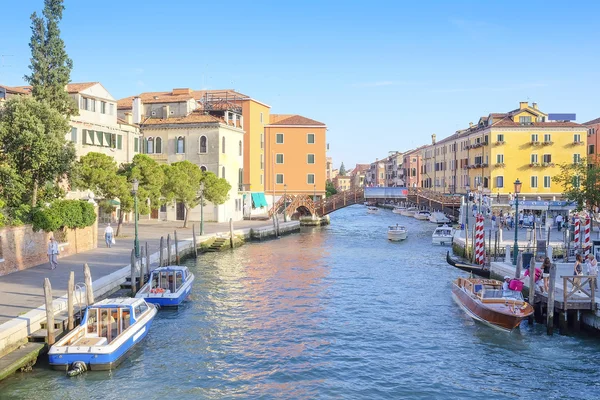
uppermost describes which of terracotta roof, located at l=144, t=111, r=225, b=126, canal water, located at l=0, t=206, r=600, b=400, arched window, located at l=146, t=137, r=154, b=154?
terracotta roof, located at l=144, t=111, r=225, b=126

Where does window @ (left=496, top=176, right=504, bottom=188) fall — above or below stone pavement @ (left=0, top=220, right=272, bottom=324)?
above

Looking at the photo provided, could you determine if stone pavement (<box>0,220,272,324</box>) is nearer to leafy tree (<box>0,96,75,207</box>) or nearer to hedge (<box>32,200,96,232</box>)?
hedge (<box>32,200,96,232</box>)

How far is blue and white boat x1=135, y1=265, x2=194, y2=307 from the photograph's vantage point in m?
19.4

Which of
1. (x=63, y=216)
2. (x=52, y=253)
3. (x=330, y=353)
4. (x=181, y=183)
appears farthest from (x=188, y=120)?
(x=330, y=353)

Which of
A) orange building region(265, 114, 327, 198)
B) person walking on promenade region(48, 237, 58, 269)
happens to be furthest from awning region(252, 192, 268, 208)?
person walking on promenade region(48, 237, 58, 269)

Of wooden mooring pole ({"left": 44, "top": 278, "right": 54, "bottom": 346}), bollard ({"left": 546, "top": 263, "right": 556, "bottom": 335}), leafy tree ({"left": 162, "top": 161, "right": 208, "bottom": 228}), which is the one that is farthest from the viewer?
leafy tree ({"left": 162, "top": 161, "right": 208, "bottom": 228})

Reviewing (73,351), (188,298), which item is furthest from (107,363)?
(188,298)

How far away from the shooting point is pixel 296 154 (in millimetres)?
A: 60750

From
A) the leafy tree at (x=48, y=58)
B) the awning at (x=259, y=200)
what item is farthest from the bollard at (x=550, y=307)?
the awning at (x=259, y=200)

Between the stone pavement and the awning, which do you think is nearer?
the stone pavement

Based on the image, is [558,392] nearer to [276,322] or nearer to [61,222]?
[276,322]

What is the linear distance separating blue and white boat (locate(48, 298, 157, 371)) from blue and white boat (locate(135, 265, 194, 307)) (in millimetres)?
3250

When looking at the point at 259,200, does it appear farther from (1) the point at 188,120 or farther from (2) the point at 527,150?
(2) the point at 527,150

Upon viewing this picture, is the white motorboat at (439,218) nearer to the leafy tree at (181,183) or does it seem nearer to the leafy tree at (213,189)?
the leafy tree at (213,189)
